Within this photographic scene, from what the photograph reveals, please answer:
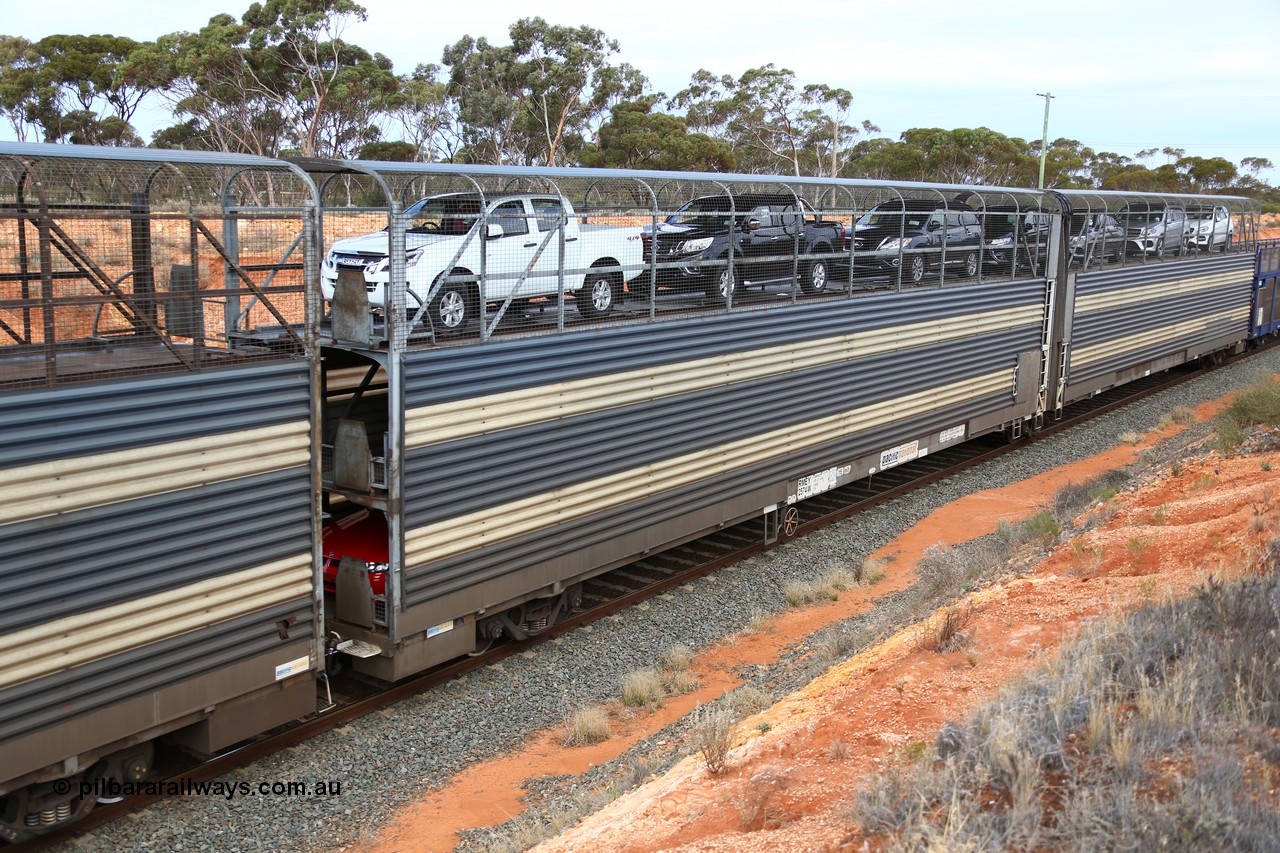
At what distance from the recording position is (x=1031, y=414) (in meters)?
A: 20.2

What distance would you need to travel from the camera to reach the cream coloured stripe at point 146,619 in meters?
6.56

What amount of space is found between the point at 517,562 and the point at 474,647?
866 millimetres

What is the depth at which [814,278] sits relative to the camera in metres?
14.2

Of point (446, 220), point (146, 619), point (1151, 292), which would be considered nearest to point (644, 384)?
point (446, 220)

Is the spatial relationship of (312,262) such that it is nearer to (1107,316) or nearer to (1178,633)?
(1178,633)

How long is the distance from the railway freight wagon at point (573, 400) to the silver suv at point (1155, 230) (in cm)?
879

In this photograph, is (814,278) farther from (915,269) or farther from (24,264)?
(24,264)

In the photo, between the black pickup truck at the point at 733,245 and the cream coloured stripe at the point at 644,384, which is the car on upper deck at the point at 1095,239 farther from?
the black pickup truck at the point at 733,245

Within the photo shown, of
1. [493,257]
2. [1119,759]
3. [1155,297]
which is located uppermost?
[493,257]

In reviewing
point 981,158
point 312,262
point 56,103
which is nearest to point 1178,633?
point 312,262

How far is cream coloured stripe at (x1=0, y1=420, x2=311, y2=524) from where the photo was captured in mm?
6480

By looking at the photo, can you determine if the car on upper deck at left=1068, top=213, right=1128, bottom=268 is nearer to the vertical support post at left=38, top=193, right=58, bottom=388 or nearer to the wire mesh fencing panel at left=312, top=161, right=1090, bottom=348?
the wire mesh fencing panel at left=312, top=161, right=1090, bottom=348

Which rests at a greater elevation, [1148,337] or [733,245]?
[733,245]

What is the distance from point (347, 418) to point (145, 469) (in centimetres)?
300
